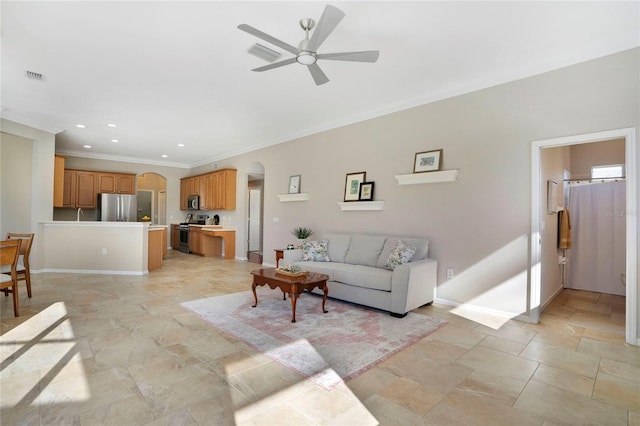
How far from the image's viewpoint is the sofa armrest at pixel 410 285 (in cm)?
357

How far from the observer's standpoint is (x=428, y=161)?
4.34m

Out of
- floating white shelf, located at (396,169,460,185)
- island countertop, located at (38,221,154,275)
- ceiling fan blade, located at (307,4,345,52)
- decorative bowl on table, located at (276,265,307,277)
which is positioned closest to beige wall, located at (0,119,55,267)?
island countertop, located at (38,221,154,275)

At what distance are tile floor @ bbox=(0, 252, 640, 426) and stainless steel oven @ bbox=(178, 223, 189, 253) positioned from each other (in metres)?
5.73

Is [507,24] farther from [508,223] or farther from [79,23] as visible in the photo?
[79,23]

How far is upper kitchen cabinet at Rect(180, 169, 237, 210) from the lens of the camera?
820 centimetres

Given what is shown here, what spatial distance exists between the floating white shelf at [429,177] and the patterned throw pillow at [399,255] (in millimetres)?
965

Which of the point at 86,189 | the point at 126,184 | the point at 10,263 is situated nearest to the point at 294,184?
the point at 10,263

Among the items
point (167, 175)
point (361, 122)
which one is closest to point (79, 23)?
point (361, 122)

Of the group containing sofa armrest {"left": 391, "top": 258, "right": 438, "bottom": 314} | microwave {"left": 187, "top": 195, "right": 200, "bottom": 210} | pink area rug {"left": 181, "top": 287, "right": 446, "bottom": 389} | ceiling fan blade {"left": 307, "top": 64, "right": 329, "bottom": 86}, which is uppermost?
ceiling fan blade {"left": 307, "top": 64, "right": 329, "bottom": 86}

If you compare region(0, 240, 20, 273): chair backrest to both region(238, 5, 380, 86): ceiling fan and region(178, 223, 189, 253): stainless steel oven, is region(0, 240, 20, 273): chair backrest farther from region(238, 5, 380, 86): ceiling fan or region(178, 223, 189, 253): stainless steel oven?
region(178, 223, 189, 253): stainless steel oven

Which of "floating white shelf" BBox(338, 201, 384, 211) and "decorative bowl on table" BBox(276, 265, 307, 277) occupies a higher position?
"floating white shelf" BBox(338, 201, 384, 211)

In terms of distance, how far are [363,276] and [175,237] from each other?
26.5 feet

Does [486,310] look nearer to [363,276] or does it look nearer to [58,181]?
[363,276]

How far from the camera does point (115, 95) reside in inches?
176
